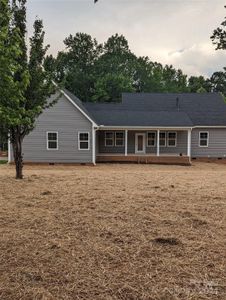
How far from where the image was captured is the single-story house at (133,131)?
75.5ft

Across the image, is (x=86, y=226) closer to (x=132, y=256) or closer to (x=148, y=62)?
(x=132, y=256)

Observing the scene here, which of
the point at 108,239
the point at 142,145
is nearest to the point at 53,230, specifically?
the point at 108,239

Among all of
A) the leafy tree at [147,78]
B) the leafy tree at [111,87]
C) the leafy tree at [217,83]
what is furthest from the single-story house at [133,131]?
the leafy tree at [217,83]

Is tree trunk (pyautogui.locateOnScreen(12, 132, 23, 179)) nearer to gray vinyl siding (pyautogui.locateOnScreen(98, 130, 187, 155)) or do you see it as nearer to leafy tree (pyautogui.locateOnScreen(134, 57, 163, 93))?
gray vinyl siding (pyautogui.locateOnScreen(98, 130, 187, 155))

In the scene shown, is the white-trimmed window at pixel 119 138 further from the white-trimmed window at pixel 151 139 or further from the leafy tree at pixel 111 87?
the leafy tree at pixel 111 87

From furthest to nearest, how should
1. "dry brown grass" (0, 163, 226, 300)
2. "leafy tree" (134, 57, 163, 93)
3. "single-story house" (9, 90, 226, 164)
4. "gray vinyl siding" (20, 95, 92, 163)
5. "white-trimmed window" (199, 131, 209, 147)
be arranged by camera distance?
1. "leafy tree" (134, 57, 163, 93)
2. "white-trimmed window" (199, 131, 209, 147)
3. "single-story house" (9, 90, 226, 164)
4. "gray vinyl siding" (20, 95, 92, 163)
5. "dry brown grass" (0, 163, 226, 300)

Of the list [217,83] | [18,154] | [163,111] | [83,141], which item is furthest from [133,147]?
[217,83]

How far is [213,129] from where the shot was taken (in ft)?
87.3

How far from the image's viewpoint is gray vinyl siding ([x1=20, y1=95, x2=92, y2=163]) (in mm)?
22906

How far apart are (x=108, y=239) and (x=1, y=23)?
4.88 metres

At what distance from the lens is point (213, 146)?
26562 millimetres

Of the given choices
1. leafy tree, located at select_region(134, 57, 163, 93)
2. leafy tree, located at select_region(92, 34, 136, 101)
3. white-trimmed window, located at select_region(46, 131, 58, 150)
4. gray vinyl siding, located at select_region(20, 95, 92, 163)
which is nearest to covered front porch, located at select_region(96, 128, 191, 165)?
gray vinyl siding, located at select_region(20, 95, 92, 163)

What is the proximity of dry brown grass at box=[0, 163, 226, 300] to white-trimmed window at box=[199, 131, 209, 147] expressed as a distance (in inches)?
783

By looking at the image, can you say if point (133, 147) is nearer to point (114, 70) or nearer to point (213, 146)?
point (213, 146)
